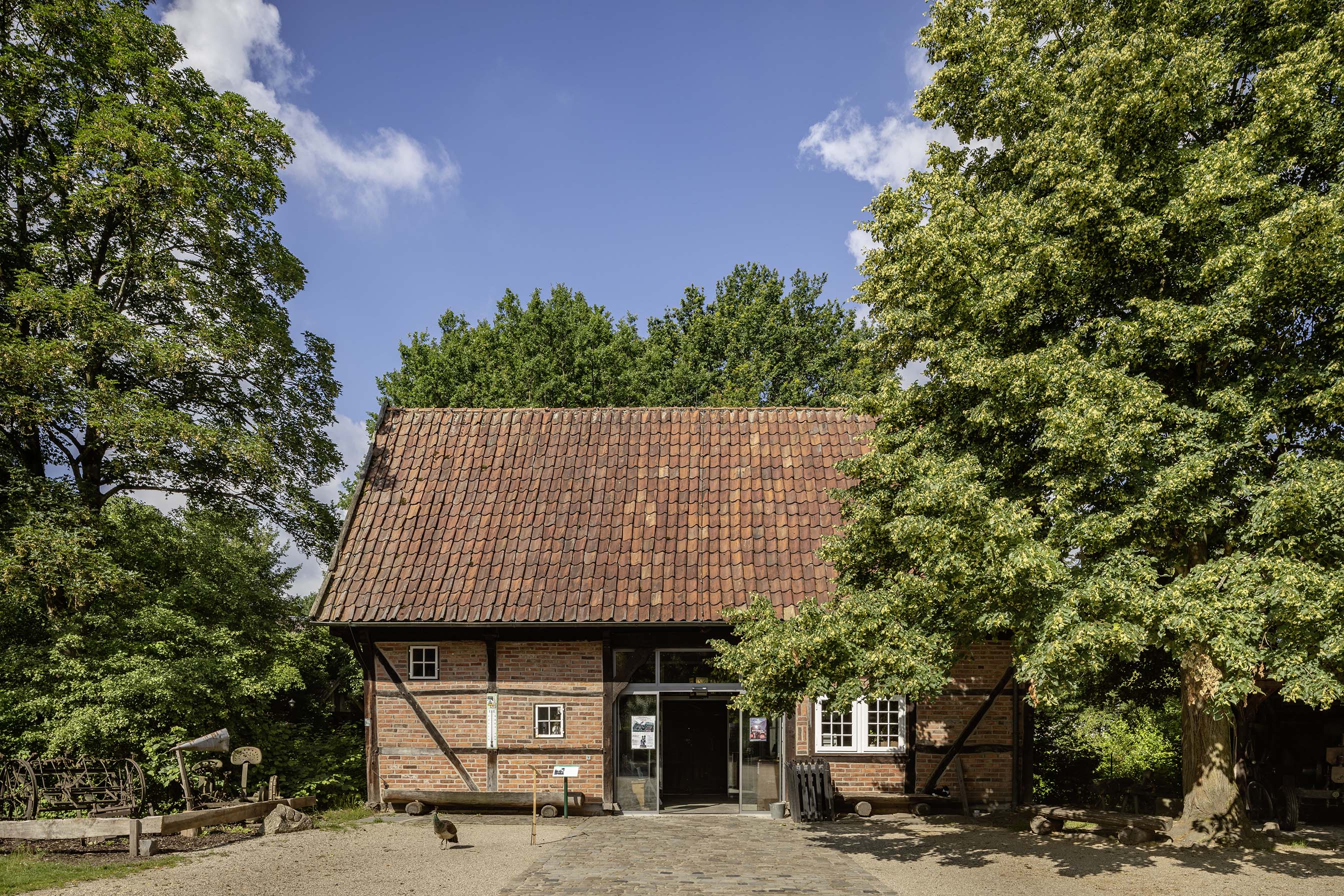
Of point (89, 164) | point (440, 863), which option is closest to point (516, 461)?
point (440, 863)

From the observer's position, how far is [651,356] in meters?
25.4

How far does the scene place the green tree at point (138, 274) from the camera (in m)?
12.7

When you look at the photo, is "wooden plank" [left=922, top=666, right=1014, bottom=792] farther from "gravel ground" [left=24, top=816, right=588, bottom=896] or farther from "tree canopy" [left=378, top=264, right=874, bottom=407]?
"tree canopy" [left=378, top=264, right=874, bottom=407]

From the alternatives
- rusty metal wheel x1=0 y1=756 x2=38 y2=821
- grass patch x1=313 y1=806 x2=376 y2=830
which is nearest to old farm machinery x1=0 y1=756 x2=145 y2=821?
rusty metal wheel x1=0 y1=756 x2=38 y2=821

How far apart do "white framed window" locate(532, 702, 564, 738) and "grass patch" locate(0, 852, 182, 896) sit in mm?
5056

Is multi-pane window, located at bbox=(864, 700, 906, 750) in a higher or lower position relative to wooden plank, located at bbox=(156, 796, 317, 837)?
higher

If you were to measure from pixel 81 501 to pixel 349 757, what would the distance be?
6.38m

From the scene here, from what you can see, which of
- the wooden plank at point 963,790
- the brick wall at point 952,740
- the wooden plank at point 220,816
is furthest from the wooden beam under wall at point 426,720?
the wooden plank at point 963,790

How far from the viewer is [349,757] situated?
14977 mm

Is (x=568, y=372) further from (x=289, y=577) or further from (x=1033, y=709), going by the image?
(x=1033, y=709)

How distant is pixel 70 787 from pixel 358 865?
490 cm

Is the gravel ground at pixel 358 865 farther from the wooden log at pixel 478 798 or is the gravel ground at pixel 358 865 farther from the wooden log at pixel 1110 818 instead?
the wooden log at pixel 1110 818

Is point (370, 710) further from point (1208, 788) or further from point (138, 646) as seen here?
point (1208, 788)

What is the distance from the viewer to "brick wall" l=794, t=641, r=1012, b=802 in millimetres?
13188
